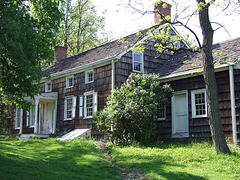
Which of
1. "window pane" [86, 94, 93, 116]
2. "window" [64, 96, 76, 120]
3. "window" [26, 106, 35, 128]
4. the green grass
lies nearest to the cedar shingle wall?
the green grass

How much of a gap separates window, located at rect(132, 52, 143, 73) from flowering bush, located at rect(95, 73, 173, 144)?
3079 millimetres

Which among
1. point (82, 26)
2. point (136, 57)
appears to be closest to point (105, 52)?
point (136, 57)

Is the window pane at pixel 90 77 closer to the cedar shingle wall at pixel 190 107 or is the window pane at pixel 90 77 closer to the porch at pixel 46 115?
the porch at pixel 46 115

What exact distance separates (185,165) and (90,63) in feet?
36.1

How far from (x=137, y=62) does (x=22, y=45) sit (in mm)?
8927

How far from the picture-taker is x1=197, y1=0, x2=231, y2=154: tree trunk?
9953 millimetres

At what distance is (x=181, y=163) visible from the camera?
30.6ft

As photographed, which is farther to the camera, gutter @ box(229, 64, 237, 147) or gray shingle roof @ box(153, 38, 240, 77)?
gray shingle roof @ box(153, 38, 240, 77)

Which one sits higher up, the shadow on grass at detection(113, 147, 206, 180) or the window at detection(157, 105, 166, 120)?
the window at detection(157, 105, 166, 120)

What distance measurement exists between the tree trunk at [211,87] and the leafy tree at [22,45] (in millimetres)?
5960

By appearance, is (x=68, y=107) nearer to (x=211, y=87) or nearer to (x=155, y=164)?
(x=155, y=164)

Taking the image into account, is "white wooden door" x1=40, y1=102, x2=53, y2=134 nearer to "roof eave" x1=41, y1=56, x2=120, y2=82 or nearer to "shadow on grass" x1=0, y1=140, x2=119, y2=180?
"roof eave" x1=41, y1=56, x2=120, y2=82

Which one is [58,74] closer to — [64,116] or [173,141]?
[64,116]

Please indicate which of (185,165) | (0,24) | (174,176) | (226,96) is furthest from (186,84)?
(0,24)
